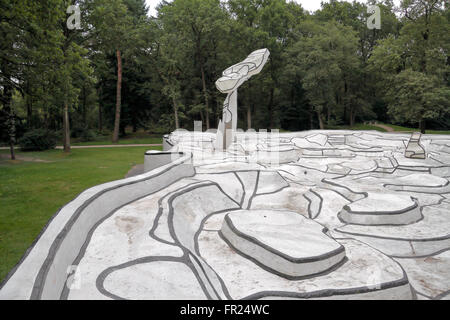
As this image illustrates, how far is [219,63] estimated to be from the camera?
965 inches

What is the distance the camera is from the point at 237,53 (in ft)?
79.9

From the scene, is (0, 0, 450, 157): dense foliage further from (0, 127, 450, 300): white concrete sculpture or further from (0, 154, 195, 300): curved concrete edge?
(0, 127, 450, 300): white concrete sculpture

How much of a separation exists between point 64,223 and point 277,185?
Answer: 458cm

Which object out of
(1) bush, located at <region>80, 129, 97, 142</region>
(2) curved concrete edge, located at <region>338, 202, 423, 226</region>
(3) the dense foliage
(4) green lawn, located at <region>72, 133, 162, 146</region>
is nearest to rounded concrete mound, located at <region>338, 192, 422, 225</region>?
(2) curved concrete edge, located at <region>338, 202, 423, 226</region>

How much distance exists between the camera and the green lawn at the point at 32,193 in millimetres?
4496

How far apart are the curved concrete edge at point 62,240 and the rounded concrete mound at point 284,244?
66.2 inches

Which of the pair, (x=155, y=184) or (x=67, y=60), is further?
(x=67, y=60)

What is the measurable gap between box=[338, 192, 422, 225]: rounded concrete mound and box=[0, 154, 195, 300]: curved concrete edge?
135 inches

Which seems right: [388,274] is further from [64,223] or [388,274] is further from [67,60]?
[67,60]

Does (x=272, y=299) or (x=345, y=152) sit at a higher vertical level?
(x=345, y=152)

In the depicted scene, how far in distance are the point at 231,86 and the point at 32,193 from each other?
624 cm

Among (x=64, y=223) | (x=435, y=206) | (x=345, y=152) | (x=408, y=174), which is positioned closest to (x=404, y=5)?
(x=345, y=152)

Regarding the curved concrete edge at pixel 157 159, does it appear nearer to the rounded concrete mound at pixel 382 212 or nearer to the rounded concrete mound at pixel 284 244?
the rounded concrete mound at pixel 284 244

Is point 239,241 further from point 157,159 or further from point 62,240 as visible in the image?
point 157,159
